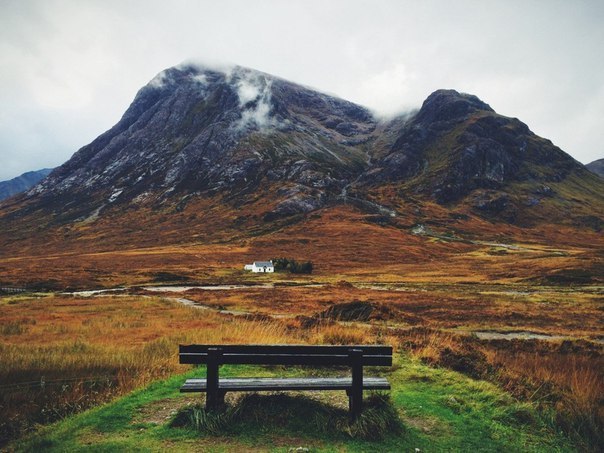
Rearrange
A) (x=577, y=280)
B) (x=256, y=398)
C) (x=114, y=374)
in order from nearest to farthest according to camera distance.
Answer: (x=256, y=398), (x=114, y=374), (x=577, y=280)

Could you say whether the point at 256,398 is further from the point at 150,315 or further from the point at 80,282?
the point at 80,282

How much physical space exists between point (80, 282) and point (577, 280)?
7881 cm

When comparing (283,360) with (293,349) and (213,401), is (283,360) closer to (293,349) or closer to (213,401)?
(293,349)

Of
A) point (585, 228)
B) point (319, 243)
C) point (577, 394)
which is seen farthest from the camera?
point (585, 228)

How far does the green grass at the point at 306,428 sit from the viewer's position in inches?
267

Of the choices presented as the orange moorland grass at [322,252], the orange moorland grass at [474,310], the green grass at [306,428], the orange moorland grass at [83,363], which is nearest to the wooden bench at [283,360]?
the green grass at [306,428]

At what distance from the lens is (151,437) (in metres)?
6.99

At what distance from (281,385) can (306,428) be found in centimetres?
86

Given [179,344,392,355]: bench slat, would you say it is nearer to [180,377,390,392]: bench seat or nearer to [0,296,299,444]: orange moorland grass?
[180,377,390,392]: bench seat

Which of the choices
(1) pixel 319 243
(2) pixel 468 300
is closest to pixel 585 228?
(1) pixel 319 243

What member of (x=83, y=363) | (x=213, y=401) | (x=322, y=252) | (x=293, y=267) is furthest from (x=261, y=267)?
(x=213, y=401)

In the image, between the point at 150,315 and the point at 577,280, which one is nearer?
the point at 150,315

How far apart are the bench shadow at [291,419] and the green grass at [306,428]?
0.06ft

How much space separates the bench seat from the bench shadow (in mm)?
371
